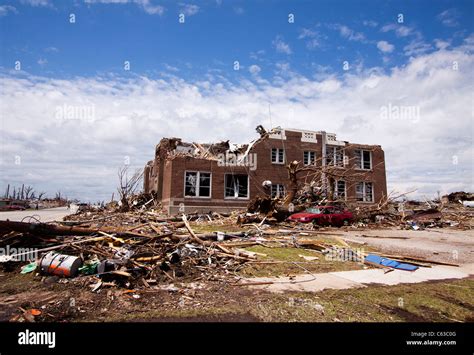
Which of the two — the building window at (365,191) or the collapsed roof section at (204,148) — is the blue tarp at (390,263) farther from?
the building window at (365,191)

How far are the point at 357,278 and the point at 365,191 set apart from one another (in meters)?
26.4

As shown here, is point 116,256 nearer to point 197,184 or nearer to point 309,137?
point 197,184

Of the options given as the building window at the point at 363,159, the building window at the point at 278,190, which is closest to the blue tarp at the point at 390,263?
the building window at the point at 278,190

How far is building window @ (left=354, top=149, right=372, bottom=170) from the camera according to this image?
103ft

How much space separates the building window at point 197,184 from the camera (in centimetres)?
2514

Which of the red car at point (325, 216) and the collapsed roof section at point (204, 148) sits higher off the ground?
the collapsed roof section at point (204, 148)

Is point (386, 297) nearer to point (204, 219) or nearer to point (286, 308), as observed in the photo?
point (286, 308)

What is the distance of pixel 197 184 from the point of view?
2533cm

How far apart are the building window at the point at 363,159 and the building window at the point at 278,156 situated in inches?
348

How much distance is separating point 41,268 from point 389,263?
8.72 m

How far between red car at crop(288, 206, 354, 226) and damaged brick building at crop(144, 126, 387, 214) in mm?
2663

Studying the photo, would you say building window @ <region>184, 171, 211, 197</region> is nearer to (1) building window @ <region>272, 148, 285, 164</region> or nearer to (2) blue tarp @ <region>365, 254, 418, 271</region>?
(1) building window @ <region>272, 148, 285, 164</region>

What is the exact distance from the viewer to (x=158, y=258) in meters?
7.12

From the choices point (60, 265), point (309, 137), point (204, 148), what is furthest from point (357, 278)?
point (309, 137)
